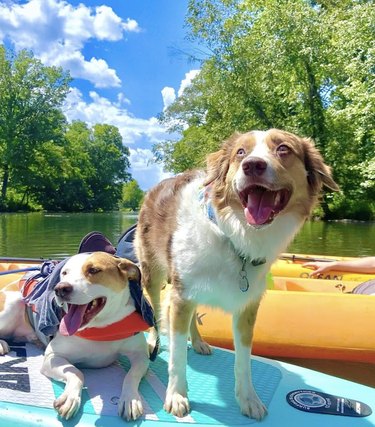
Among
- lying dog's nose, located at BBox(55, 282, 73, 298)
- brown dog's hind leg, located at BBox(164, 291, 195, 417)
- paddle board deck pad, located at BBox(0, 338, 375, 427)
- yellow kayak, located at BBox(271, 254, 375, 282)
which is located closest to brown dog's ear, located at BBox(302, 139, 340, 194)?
brown dog's hind leg, located at BBox(164, 291, 195, 417)

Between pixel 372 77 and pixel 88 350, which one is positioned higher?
pixel 372 77

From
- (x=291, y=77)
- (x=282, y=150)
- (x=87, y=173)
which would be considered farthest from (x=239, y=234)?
(x=87, y=173)

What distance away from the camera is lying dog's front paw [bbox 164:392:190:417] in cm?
281

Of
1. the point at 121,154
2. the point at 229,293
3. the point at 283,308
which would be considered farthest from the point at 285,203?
the point at 121,154

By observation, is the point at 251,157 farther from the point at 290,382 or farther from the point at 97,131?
the point at 97,131

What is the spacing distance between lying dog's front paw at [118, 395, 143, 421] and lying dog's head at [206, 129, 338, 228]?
4.18ft

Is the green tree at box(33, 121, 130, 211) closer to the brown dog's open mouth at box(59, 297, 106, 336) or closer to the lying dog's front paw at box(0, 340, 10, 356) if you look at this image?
the lying dog's front paw at box(0, 340, 10, 356)

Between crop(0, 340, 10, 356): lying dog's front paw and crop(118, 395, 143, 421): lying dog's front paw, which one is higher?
crop(0, 340, 10, 356): lying dog's front paw

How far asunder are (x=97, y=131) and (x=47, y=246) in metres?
66.5

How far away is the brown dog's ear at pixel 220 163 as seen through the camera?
2803 millimetres

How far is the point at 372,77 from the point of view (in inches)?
733

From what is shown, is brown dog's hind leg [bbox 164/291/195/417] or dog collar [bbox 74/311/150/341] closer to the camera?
brown dog's hind leg [bbox 164/291/195/417]

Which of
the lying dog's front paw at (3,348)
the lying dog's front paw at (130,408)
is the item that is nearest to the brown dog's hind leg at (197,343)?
the lying dog's front paw at (130,408)

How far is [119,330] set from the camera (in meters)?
3.12
